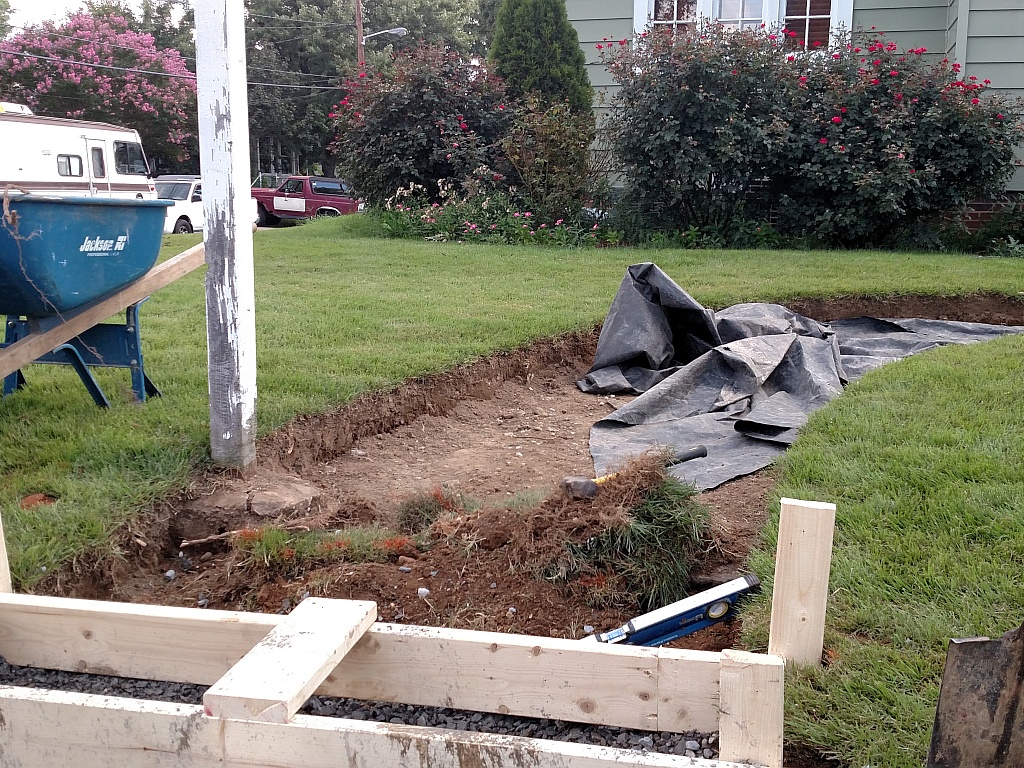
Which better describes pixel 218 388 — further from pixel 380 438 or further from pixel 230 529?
pixel 380 438

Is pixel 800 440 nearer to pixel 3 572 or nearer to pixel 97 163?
pixel 3 572

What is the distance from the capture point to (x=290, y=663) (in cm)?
190

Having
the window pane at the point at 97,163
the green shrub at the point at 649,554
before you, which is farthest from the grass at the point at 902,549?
the window pane at the point at 97,163

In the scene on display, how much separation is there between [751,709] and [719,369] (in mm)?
4190

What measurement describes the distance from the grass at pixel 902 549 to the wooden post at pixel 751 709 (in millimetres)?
316

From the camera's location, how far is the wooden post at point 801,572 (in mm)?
2125

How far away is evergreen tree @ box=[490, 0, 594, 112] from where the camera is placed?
12.9 m

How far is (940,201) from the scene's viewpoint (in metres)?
11.2

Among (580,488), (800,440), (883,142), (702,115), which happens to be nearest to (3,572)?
(580,488)

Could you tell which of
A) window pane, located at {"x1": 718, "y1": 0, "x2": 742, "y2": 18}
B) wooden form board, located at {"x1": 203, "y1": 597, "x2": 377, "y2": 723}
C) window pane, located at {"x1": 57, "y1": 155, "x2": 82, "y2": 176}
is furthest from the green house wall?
wooden form board, located at {"x1": 203, "y1": 597, "x2": 377, "y2": 723}

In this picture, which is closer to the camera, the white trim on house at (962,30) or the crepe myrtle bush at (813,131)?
the crepe myrtle bush at (813,131)

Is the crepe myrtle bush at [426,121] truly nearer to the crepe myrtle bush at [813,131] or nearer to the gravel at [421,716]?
the crepe myrtle bush at [813,131]

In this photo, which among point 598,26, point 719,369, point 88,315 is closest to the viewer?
point 88,315

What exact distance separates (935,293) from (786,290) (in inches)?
57.0
